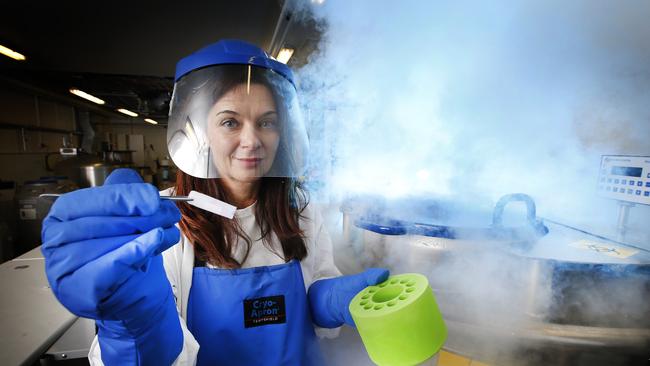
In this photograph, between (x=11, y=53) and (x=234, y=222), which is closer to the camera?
(x=234, y=222)

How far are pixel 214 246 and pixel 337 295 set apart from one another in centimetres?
42

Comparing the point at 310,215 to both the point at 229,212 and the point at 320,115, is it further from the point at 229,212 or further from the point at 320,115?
the point at 320,115

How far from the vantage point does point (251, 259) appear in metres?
0.95

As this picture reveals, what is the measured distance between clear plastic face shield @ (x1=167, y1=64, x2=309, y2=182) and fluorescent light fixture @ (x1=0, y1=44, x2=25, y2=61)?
15.1ft

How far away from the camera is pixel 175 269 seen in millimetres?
860

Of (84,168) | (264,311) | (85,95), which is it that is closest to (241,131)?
(264,311)

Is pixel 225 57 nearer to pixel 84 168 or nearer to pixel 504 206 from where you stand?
pixel 504 206

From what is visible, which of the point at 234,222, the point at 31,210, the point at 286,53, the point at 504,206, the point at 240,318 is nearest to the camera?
the point at 240,318

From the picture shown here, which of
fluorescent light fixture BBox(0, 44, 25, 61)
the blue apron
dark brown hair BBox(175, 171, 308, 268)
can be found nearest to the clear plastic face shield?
dark brown hair BBox(175, 171, 308, 268)

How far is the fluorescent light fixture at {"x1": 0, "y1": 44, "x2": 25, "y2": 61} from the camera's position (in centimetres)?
350

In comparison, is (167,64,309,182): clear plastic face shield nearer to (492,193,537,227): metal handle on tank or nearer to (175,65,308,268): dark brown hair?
(175,65,308,268): dark brown hair

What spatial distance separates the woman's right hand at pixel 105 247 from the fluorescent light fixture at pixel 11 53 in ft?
15.6

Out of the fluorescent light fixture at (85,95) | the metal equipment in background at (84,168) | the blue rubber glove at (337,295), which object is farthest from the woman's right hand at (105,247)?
the fluorescent light fixture at (85,95)

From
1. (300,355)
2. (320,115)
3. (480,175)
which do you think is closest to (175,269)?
(300,355)
